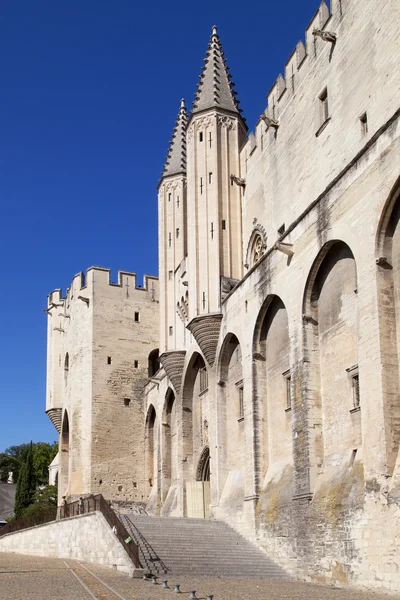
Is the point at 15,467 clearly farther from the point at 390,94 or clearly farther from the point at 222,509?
the point at 390,94

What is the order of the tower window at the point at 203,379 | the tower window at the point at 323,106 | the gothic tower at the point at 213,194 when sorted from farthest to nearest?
the tower window at the point at 203,379 → the gothic tower at the point at 213,194 → the tower window at the point at 323,106

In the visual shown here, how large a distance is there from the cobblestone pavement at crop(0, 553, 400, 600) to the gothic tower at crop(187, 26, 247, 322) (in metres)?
10.6

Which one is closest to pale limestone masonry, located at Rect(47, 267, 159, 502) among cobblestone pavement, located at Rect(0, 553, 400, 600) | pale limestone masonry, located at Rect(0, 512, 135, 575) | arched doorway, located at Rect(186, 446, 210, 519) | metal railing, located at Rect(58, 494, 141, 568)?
pale limestone masonry, located at Rect(0, 512, 135, 575)

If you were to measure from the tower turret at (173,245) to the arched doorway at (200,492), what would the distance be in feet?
15.2

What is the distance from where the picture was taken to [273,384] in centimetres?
2208

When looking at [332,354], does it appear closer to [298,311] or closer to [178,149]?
[298,311]

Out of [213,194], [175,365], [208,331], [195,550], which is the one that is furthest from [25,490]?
[195,550]

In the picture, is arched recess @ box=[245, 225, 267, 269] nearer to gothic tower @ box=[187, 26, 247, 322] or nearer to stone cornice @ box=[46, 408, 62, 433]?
gothic tower @ box=[187, 26, 247, 322]

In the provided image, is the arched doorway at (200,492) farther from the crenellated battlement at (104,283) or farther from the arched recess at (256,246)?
the crenellated battlement at (104,283)

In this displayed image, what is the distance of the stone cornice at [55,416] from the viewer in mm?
44094

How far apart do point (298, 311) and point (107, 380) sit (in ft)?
63.7

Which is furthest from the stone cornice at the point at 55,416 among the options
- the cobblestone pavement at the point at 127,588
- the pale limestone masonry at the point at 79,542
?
the cobblestone pavement at the point at 127,588

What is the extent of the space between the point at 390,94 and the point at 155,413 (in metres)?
21.9

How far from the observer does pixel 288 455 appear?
20688mm
